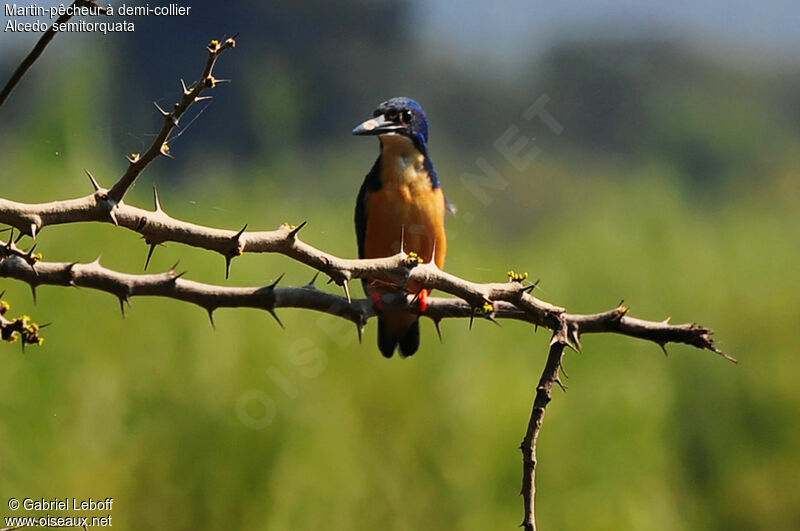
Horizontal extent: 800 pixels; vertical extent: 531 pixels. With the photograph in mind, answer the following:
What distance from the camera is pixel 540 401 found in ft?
3.81

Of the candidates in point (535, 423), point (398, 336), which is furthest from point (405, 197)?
point (535, 423)

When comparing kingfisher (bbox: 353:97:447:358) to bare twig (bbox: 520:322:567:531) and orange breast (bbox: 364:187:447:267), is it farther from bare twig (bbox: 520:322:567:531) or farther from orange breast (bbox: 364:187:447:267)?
bare twig (bbox: 520:322:567:531)

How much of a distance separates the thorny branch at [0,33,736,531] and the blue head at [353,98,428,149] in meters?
0.67

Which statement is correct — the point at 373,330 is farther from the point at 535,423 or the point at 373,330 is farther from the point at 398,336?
the point at 535,423

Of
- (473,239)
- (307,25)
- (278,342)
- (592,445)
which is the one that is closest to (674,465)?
(592,445)

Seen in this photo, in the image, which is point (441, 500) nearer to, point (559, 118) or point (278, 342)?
point (278, 342)

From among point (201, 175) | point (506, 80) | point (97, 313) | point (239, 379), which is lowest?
point (239, 379)

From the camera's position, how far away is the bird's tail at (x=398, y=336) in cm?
225

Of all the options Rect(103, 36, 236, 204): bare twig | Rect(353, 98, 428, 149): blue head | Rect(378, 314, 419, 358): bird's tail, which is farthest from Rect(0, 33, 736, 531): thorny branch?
Rect(378, 314, 419, 358): bird's tail

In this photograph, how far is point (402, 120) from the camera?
2.03m

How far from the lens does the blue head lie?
195cm

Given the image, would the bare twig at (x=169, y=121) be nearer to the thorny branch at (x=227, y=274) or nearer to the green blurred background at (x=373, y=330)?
the thorny branch at (x=227, y=274)

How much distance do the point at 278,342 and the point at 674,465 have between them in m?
1.45

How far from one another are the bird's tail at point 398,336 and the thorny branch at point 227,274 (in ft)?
2.80
